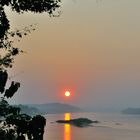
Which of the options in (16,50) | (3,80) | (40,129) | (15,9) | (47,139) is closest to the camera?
(40,129)

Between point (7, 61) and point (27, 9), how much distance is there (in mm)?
2319

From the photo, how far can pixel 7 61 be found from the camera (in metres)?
14.2

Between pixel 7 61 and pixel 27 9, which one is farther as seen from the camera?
pixel 7 61

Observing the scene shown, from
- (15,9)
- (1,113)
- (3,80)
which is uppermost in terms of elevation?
(15,9)

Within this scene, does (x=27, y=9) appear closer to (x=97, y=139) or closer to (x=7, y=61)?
(x=7, y=61)

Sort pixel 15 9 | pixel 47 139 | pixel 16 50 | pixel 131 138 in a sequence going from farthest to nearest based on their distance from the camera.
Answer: pixel 131 138, pixel 47 139, pixel 16 50, pixel 15 9

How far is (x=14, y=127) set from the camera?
12.0 metres

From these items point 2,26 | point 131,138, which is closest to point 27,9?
point 2,26

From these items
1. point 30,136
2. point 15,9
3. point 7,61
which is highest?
point 15,9

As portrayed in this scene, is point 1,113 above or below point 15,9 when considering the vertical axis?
below

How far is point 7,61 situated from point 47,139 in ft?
455

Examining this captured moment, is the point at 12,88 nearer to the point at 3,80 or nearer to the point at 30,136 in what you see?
the point at 3,80

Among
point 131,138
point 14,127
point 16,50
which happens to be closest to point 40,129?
point 14,127

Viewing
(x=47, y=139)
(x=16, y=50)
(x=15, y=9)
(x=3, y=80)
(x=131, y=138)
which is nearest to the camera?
(x=3, y=80)
